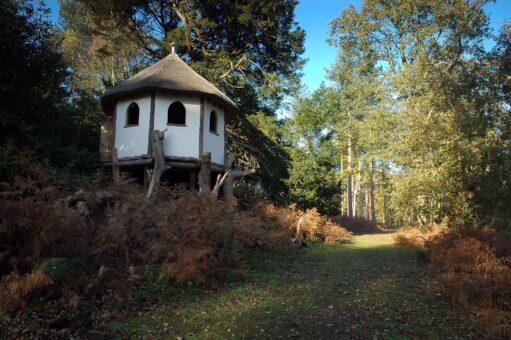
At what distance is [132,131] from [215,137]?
3280 millimetres

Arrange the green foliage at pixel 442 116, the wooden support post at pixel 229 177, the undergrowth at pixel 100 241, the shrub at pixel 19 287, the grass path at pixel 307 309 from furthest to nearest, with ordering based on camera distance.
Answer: the wooden support post at pixel 229 177 → the green foliage at pixel 442 116 → the undergrowth at pixel 100 241 → the grass path at pixel 307 309 → the shrub at pixel 19 287

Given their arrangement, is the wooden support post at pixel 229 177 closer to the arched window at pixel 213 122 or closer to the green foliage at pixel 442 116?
the arched window at pixel 213 122

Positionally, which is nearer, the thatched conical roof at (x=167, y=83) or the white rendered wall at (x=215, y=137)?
the thatched conical roof at (x=167, y=83)

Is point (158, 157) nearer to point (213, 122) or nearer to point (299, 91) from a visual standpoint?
point (213, 122)

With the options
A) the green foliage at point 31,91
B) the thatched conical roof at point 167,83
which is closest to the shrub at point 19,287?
the green foliage at point 31,91

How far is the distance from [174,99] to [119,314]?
1022 cm

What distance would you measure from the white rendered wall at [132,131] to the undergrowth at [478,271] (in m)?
10.3

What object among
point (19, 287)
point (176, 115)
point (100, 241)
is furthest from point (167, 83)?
point (19, 287)

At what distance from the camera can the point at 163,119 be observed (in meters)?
14.6

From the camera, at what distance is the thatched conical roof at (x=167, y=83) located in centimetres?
1418

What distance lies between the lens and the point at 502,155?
13312 millimetres

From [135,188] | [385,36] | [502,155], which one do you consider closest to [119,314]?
[135,188]

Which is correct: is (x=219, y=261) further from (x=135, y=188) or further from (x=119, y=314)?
(x=135, y=188)

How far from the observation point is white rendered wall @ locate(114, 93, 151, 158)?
575 inches
